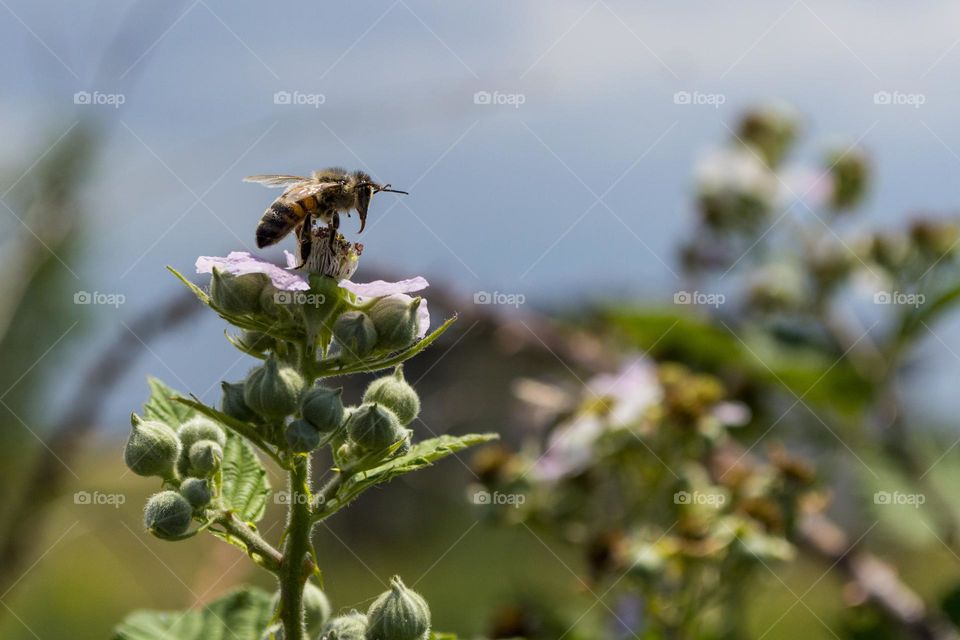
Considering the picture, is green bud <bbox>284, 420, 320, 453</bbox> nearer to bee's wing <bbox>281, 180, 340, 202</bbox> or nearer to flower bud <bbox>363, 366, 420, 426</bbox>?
flower bud <bbox>363, 366, 420, 426</bbox>

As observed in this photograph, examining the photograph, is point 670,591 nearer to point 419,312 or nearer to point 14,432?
point 419,312

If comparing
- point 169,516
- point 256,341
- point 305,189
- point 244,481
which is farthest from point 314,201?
point 169,516

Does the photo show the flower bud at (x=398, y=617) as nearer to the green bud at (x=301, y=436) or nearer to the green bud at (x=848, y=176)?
the green bud at (x=301, y=436)

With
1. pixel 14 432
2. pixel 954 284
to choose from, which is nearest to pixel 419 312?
pixel 954 284

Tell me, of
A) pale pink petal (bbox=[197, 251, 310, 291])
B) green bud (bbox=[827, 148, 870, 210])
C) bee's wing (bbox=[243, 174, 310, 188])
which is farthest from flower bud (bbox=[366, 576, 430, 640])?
green bud (bbox=[827, 148, 870, 210])

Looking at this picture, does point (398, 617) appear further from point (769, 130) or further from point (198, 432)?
point (769, 130)

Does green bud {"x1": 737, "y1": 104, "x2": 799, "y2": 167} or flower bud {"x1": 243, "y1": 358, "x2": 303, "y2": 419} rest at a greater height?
green bud {"x1": 737, "y1": 104, "x2": 799, "y2": 167}

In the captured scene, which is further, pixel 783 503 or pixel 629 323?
pixel 629 323
